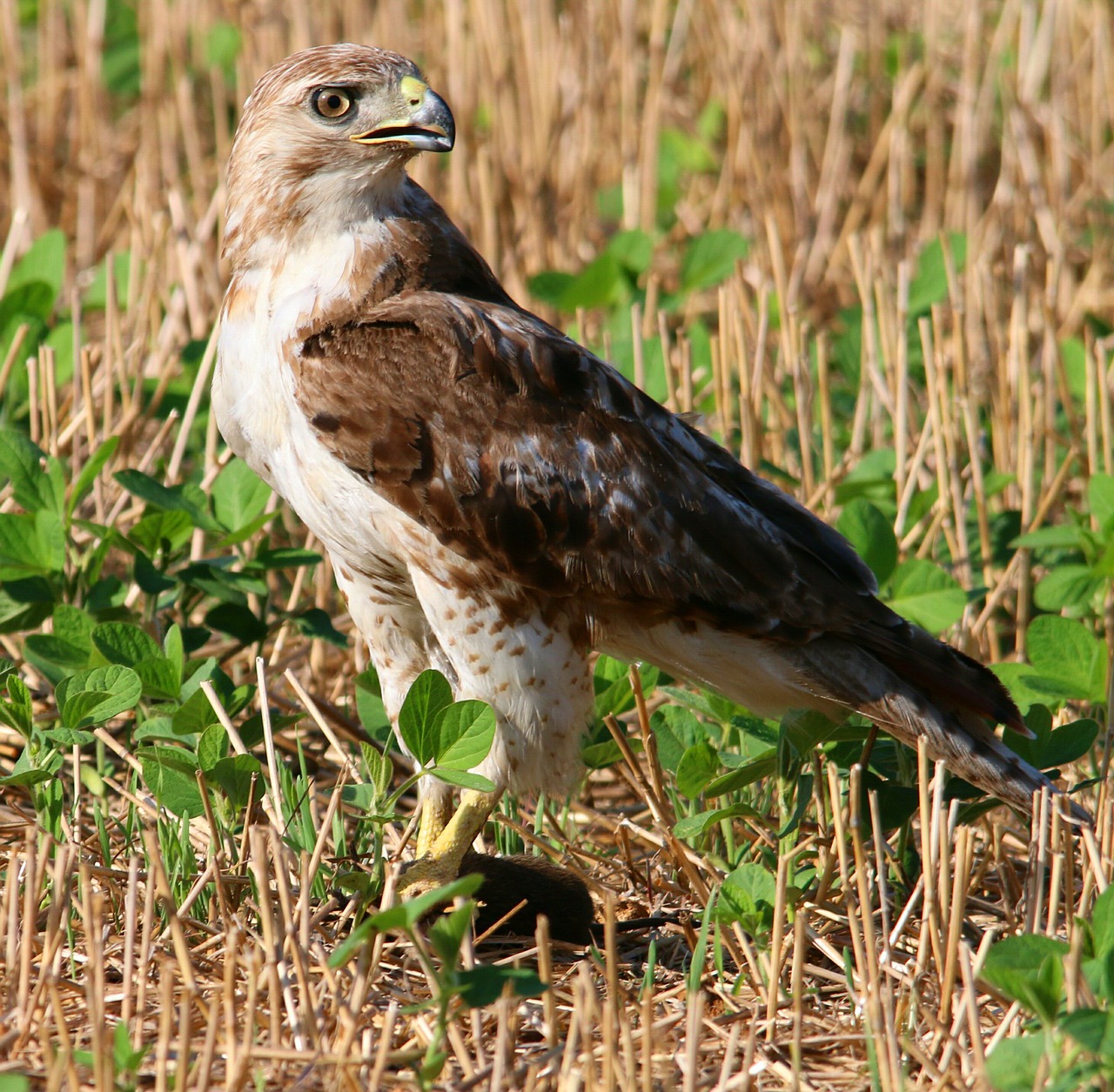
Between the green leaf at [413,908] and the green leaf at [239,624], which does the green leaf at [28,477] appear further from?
the green leaf at [413,908]

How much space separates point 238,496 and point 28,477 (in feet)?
1.76

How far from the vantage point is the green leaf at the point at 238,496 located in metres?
3.94

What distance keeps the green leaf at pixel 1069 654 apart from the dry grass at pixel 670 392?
417 mm

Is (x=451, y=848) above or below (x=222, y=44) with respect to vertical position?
below

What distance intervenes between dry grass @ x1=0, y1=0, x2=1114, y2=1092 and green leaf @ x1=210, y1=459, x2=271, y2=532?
57cm

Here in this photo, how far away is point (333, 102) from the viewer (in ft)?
10.8

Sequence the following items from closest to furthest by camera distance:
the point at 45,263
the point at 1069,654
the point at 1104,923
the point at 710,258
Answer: the point at 1104,923, the point at 1069,654, the point at 45,263, the point at 710,258

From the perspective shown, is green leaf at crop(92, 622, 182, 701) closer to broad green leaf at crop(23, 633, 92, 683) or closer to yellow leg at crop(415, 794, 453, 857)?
broad green leaf at crop(23, 633, 92, 683)

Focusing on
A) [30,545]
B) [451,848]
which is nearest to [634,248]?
[30,545]

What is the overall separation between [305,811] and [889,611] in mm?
1418

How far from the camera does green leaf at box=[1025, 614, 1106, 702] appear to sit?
11.8 feet

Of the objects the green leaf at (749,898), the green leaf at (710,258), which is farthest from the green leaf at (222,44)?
the green leaf at (749,898)

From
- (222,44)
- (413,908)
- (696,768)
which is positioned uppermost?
(222,44)

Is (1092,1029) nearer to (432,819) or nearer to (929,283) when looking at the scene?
(432,819)
